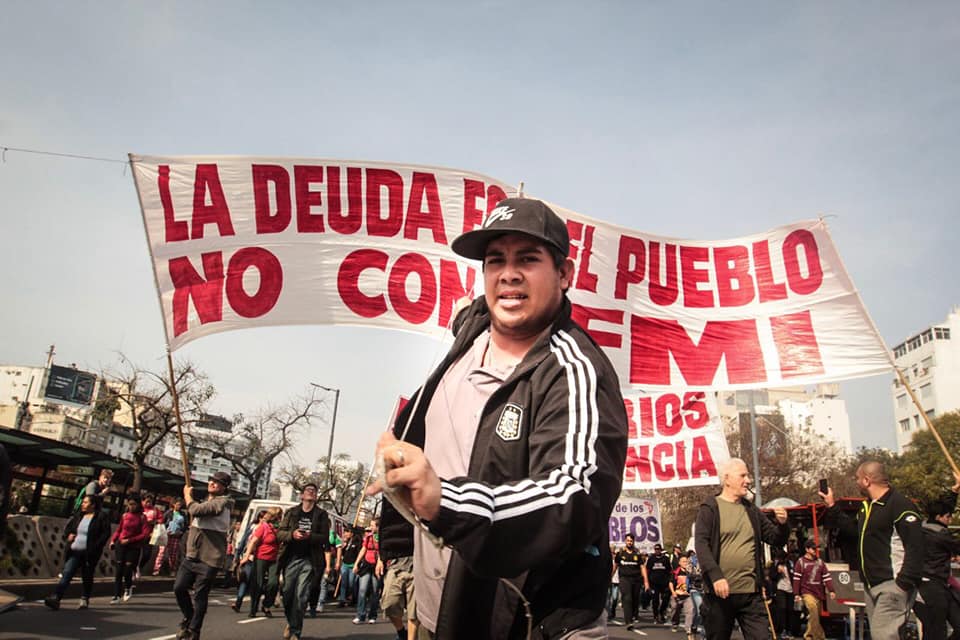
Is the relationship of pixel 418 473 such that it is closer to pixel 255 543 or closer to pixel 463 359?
pixel 463 359

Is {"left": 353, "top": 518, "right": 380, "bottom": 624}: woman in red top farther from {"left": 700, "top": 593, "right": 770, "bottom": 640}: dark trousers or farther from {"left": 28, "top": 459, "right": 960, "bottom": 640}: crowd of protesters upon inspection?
{"left": 700, "top": 593, "right": 770, "bottom": 640}: dark trousers

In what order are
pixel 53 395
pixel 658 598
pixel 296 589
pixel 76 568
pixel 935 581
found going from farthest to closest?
1. pixel 53 395
2. pixel 658 598
3. pixel 76 568
4. pixel 296 589
5. pixel 935 581

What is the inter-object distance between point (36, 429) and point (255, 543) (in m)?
101

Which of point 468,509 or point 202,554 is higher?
point 468,509

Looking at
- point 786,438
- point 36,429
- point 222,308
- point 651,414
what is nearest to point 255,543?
point 651,414

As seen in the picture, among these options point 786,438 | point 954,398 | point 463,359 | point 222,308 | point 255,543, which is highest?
point 954,398

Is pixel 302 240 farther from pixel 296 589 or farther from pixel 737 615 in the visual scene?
pixel 296 589

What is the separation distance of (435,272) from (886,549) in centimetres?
456

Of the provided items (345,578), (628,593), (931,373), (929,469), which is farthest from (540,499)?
(931,373)

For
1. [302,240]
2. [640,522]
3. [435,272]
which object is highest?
[302,240]

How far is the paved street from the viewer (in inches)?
320

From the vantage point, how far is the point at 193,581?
8180 mm

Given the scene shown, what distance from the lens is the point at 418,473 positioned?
1242 millimetres

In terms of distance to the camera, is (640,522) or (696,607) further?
(640,522)
